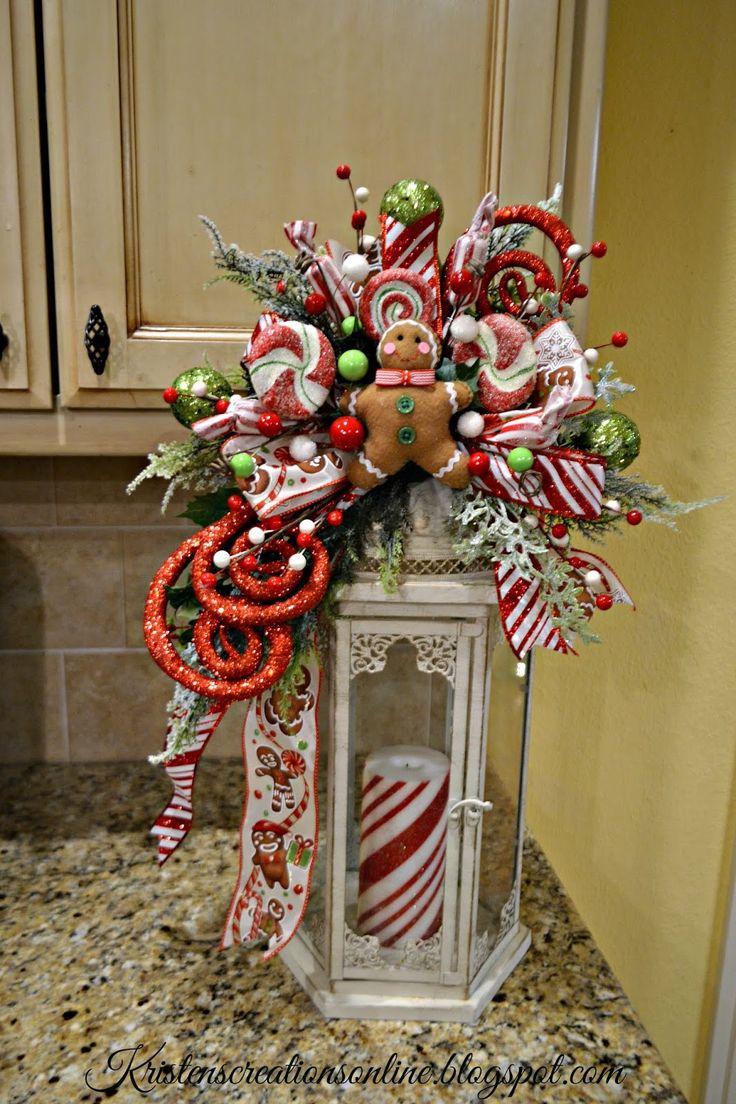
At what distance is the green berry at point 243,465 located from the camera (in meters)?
0.56

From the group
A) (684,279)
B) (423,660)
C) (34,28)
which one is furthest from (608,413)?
(34,28)

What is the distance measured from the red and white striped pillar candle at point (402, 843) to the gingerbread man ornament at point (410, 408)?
0.26 m

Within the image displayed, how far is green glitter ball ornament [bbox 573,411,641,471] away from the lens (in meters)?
0.59

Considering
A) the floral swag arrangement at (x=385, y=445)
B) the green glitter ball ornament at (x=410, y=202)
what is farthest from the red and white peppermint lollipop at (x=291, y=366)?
the green glitter ball ornament at (x=410, y=202)

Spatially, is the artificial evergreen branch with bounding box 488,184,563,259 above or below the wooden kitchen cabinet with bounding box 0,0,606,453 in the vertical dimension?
below

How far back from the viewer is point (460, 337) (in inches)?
22.0

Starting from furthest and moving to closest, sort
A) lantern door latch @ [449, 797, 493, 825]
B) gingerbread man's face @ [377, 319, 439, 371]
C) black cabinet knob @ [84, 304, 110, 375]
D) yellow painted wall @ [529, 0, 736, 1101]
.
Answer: yellow painted wall @ [529, 0, 736, 1101] < black cabinet knob @ [84, 304, 110, 375] < lantern door latch @ [449, 797, 493, 825] < gingerbread man's face @ [377, 319, 439, 371]

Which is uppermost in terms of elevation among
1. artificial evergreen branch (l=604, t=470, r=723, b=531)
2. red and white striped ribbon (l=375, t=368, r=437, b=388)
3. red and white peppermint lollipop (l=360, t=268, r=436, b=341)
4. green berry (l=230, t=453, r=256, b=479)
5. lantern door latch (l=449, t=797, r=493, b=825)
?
red and white peppermint lollipop (l=360, t=268, r=436, b=341)

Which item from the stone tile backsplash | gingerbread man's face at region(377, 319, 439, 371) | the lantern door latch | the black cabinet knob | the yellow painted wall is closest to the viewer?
gingerbread man's face at region(377, 319, 439, 371)

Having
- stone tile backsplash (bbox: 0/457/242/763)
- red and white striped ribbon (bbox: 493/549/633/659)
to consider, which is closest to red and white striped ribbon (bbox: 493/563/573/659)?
red and white striped ribbon (bbox: 493/549/633/659)

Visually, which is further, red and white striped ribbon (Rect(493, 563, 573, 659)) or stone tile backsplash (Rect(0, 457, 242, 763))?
stone tile backsplash (Rect(0, 457, 242, 763))

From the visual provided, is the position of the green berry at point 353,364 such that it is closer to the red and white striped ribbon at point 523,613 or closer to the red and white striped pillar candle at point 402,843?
the red and white striped ribbon at point 523,613

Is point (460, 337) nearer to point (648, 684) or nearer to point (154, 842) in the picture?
point (648, 684)

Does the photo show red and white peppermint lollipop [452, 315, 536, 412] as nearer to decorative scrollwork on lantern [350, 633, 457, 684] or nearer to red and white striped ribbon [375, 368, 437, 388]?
red and white striped ribbon [375, 368, 437, 388]
